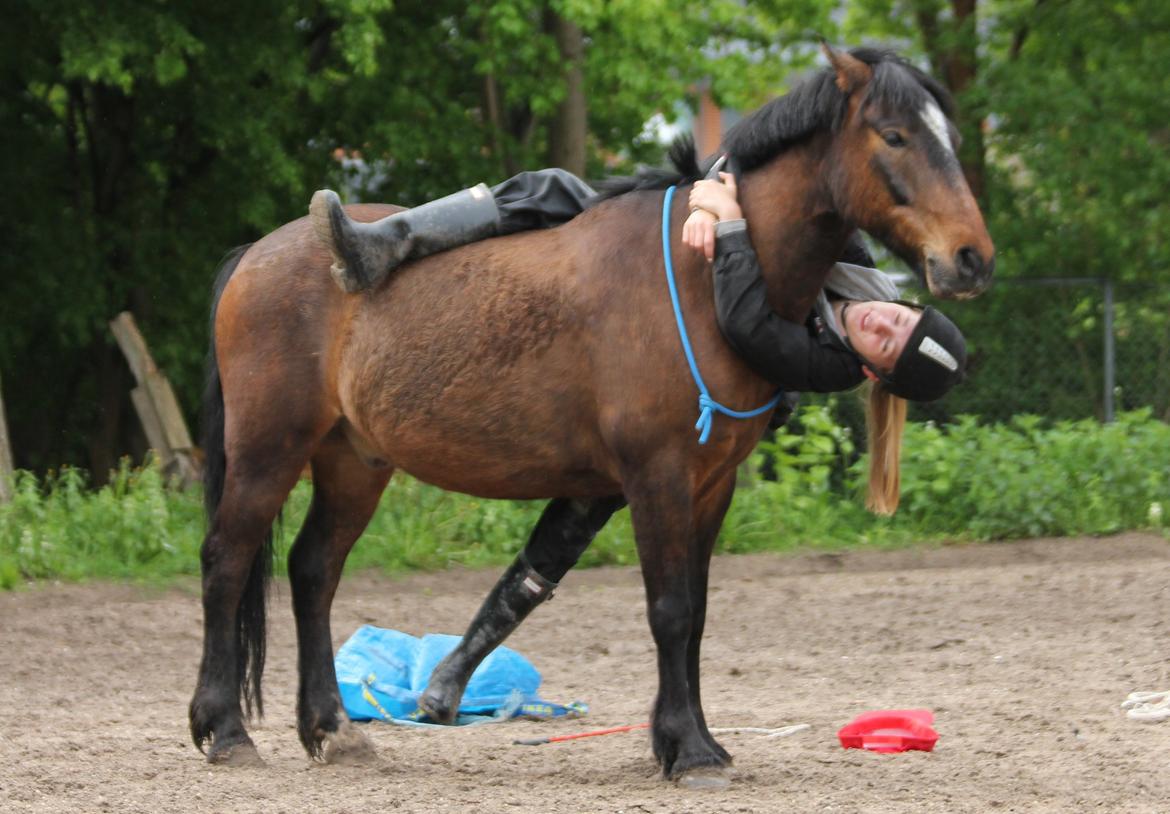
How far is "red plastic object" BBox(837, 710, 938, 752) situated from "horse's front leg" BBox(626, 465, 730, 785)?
63 centimetres

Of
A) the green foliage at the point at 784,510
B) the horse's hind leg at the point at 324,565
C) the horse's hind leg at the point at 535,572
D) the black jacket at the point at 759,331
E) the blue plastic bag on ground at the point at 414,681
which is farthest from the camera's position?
the green foliage at the point at 784,510

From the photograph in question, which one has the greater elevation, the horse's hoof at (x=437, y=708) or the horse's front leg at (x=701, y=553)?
the horse's front leg at (x=701, y=553)

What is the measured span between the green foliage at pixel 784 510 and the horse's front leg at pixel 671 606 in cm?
500

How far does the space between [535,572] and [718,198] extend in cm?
165

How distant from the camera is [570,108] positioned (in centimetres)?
1436

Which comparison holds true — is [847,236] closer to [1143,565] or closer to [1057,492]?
[1143,565]

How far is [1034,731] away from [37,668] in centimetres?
443

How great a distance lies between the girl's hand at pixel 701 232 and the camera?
4691 mm

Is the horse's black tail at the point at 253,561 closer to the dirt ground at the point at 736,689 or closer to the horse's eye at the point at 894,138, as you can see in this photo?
the dirt ground at the point at 736,689

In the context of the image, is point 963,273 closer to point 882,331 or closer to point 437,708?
point 882,331

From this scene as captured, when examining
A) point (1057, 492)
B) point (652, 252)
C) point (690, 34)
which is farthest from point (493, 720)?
point (690, 34)

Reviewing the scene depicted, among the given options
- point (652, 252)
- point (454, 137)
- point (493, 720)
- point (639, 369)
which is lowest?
point (493, 720)

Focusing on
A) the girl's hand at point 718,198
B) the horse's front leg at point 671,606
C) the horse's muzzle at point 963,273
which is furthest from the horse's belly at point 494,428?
the horse's muzzle at point 963,273

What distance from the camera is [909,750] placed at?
17.2 ft
